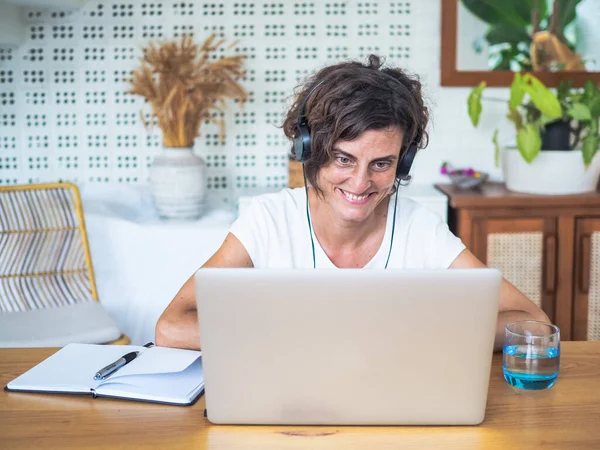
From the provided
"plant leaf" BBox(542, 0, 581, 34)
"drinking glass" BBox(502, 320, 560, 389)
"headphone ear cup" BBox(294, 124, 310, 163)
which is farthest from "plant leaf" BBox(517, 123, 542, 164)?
"drinking glass" BBox(502, 320, 560, 389)

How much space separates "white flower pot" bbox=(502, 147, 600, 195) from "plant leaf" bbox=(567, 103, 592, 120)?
0.43 feet

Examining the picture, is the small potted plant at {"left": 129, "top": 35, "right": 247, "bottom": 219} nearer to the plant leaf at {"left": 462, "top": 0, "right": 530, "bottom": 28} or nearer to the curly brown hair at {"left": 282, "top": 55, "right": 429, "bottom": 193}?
the plant leaf at {"left": 462, "top": 0, "right": 530, "bottom": 28}

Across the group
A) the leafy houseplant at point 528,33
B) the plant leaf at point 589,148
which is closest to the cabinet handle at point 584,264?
the plant leaf at point 589,148

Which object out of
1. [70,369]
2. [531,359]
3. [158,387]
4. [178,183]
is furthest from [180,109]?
[531,359]

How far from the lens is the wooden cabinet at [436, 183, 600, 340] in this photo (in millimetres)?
2873

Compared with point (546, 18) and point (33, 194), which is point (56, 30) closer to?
point (33, 194)

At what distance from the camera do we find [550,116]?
9.41ft

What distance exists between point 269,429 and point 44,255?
1.77 m

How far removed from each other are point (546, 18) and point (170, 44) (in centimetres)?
157

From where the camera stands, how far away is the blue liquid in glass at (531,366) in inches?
52.7

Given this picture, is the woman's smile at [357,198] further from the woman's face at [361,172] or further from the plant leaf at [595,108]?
the plant leaf at [595,108]

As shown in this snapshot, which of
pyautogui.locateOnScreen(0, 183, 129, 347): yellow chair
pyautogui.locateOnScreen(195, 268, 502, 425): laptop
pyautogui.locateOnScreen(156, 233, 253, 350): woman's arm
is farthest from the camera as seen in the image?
pyautogui.locateOnScreen(0, 183, 129, 347): yellow chair

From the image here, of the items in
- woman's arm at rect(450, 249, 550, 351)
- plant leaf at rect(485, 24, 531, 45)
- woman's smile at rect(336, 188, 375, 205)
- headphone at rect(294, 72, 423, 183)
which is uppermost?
plant leaf at rect(485, 24, 531, 45)

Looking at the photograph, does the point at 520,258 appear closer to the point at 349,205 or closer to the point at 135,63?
the point at 349,205
